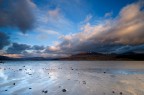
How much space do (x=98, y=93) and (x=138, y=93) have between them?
4148mm

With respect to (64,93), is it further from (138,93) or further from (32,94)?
(138,93)

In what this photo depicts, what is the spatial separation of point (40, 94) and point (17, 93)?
102 inches

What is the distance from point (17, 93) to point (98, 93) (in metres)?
8.37

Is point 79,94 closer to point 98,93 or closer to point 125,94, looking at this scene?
point 98,93

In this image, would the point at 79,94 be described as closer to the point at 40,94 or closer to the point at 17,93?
the point at 40,94

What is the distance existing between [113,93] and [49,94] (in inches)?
259

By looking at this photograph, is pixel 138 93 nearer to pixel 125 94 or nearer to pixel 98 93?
pixel 125 94

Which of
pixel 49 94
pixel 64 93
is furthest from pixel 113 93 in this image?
pixel 49 94

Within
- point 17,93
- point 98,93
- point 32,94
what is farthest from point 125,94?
point 17,93

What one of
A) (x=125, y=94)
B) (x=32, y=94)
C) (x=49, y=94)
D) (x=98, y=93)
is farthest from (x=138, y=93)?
(x=32, y=94)

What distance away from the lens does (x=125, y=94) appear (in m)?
19.3

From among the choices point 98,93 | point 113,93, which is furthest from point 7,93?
point 113,93

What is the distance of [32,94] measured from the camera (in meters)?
19.0

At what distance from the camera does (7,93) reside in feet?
64.5
